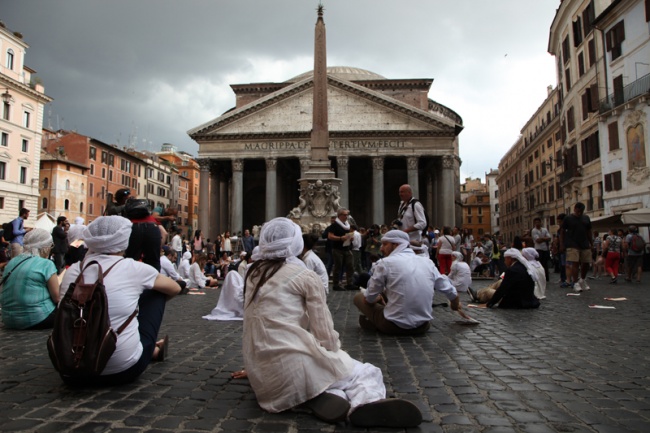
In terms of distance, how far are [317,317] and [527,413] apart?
4.21ft

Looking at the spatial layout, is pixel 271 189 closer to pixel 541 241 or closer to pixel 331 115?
pixel 331 115

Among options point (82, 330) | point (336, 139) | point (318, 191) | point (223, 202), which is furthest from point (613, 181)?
point (223, 202)

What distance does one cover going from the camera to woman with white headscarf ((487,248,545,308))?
7.24m

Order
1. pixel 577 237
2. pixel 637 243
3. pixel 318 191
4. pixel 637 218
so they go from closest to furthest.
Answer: pixel 577 237
pixel 637 243
pixel 318 191
pixel 637 218

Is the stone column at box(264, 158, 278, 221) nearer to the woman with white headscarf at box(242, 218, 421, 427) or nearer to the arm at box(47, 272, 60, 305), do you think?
the arm at box(47, 272, 60, 305)

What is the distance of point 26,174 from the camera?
34719 mm

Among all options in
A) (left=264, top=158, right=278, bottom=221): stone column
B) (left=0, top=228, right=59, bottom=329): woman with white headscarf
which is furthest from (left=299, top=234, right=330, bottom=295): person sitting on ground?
(left=264, top=158, right=278, bottom=221): stone column

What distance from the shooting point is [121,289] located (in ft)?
10.2

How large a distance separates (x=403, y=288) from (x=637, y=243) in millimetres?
10721

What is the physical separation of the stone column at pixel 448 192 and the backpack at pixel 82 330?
32065mm

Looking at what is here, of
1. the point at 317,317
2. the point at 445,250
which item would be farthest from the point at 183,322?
the point at 445,250

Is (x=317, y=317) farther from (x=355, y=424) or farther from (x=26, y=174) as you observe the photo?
(x=26, y=174)

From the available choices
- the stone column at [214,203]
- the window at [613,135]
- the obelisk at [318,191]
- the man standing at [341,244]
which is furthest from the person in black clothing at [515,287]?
the stone column at [214,203]

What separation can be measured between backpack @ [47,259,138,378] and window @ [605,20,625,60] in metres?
24.9
